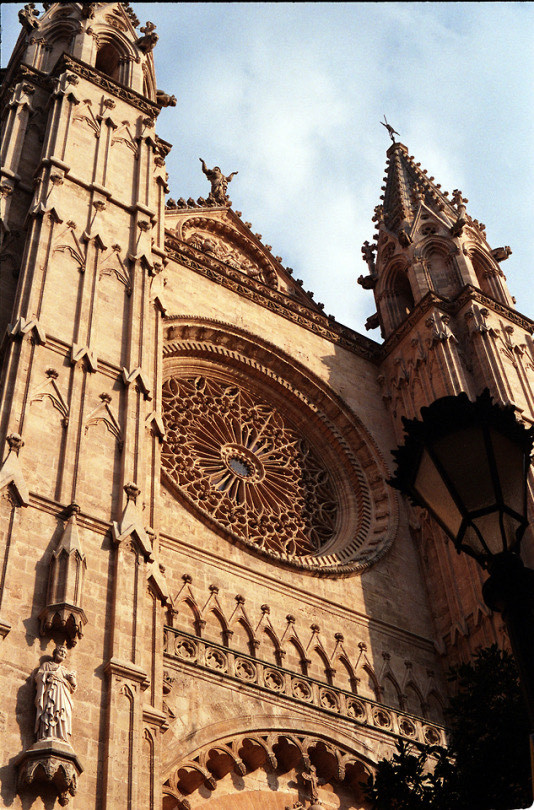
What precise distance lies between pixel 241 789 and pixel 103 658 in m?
2.74

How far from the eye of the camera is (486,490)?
14.8ft

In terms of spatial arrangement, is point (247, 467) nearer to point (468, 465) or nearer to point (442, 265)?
point (442, 265)

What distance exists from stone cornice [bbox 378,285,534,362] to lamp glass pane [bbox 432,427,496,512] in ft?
49.8

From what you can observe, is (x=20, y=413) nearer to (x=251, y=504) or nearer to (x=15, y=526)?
(x=15, y=526)

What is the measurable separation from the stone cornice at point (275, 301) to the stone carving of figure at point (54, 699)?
1074cm

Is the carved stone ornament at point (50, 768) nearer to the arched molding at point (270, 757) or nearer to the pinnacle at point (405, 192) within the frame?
the arched molding at point (270, 757)

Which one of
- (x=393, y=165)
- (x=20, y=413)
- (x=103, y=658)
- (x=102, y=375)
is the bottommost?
(x=103, y=658)

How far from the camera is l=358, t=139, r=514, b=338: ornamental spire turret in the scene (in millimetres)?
21031

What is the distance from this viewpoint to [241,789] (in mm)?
10672

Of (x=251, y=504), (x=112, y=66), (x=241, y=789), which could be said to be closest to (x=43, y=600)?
(x=241, y=789)

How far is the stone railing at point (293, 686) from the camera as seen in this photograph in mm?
11375

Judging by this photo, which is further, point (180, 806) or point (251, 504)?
point (251, 504)

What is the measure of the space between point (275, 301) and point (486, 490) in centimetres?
1509

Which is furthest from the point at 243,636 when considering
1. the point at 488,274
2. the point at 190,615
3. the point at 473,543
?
the point at 488,274
